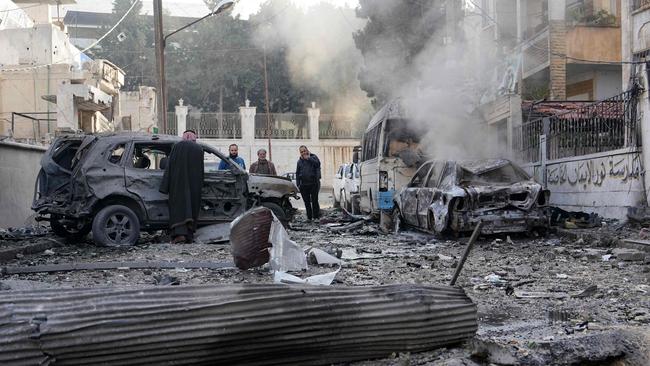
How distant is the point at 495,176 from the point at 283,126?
25883mm

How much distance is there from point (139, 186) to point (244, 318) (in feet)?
23.2

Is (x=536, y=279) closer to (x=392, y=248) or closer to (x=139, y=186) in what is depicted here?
(x=392, y=248)

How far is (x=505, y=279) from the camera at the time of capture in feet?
21.3

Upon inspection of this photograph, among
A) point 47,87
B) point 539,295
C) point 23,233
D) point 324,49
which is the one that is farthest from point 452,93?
point 324,49

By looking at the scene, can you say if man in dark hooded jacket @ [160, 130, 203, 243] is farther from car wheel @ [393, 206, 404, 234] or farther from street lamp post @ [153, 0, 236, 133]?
street lamp post @ [153, 0, 236, 133]

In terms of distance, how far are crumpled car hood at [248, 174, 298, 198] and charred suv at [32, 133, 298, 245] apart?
1.71 ft

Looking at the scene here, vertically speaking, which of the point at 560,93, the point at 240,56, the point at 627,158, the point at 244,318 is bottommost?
the point at 244,318

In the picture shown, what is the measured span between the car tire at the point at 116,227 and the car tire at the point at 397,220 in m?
5.38

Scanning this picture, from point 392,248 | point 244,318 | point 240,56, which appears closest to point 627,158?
point 392,248

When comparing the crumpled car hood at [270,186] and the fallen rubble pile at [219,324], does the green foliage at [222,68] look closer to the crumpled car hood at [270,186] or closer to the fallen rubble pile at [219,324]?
the crumpled car hood at [270,186]

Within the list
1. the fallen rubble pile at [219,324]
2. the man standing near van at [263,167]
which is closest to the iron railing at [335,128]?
the man standing near van at [263,167]

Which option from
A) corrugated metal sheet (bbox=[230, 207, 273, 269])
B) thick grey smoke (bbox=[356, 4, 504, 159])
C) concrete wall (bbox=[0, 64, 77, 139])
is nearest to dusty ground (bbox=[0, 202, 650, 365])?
corrugated metal sheet (bbox=[230, 207, 273, 269])

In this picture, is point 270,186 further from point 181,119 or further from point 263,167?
point 181,119

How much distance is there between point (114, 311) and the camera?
278 cm
